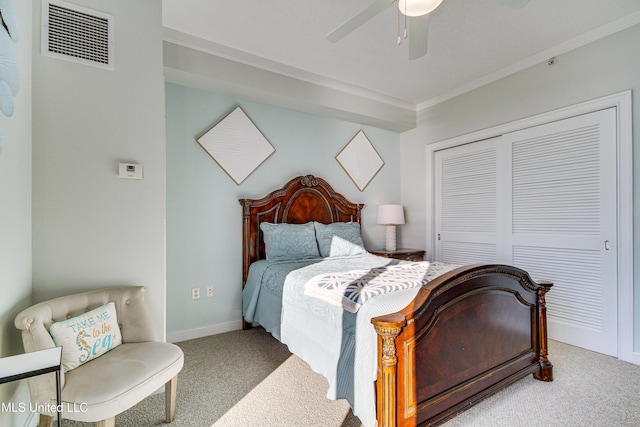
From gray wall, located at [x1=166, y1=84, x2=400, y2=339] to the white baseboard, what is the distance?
0.8 inches

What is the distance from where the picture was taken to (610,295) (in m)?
2.69

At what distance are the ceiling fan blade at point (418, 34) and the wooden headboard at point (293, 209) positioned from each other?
6.26ft

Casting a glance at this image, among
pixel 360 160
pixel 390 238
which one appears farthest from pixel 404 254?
pixel 360 160

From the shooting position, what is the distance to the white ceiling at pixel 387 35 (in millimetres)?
2432

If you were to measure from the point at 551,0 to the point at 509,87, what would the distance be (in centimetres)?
114

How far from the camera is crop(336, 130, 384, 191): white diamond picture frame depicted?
167 inches

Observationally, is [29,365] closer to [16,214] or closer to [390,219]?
[16,214]

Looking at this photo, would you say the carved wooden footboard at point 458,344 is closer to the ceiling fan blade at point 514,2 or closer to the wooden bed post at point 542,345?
the wooden bed post at point 542,345

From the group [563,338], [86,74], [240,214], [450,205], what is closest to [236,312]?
[240,214]

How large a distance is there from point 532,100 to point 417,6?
213 cm

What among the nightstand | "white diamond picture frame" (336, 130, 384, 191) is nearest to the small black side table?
the nightstand

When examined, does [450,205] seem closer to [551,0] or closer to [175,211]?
[551,0]

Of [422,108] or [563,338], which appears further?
[422,108]
